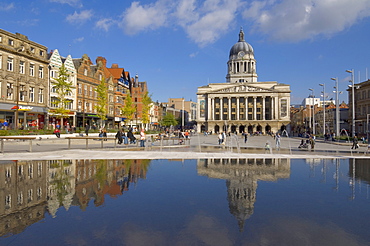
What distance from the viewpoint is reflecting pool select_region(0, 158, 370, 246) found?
547cm

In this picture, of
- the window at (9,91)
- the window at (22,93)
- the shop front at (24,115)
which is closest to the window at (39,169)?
the shop front at (24,115)

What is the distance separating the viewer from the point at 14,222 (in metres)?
6.24

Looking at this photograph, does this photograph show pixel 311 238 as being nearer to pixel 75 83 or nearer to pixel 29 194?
pixel 29 194

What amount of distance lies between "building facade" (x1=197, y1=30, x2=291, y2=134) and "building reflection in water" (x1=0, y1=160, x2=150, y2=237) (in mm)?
103740

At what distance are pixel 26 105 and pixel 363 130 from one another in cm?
7359

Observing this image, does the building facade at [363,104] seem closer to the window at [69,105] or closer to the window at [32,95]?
the window at [69,105]

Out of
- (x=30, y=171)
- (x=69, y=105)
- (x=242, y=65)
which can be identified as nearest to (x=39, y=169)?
(x=30, y=171)

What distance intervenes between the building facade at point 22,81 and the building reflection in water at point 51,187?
2658cm

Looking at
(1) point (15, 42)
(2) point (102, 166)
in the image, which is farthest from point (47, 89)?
(2) point (102, 166)

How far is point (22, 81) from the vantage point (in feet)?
134

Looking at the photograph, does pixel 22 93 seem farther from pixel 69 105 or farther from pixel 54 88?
pixel 69 105

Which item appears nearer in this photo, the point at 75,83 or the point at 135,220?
the point at 135,220

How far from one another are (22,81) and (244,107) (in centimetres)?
9403

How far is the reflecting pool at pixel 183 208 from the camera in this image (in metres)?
5.47
